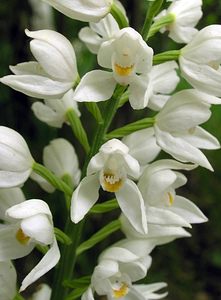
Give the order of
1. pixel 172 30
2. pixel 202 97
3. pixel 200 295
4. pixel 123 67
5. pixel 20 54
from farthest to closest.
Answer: pixel 200 295, pixel 20 54, pixel 172 30, pixel 202 97, pixel 123 67

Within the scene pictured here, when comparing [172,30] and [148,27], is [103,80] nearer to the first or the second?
[148,27]

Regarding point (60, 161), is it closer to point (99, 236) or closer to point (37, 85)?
point (99, 236)

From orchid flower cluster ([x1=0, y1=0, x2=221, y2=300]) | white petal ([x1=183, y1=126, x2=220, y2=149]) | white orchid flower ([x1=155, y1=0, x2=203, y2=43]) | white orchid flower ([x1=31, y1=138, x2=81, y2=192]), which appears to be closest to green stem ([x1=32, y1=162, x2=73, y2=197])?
orchid flower cluster ([x1=0, y1=0, x2=221, y2=300])

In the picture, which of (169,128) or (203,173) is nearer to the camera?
(169,128)

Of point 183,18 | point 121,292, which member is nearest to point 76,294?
point 121,292

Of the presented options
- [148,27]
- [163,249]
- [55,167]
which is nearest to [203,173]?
[163,249]

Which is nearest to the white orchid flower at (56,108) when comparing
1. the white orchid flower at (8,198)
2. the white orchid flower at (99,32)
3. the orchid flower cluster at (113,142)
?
the orchid flower cluster at (113,142)

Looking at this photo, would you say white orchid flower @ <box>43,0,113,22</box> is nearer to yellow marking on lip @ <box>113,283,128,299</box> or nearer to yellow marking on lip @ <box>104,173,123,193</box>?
yellow marking on lip @ <box>104,173,123,193</box>
